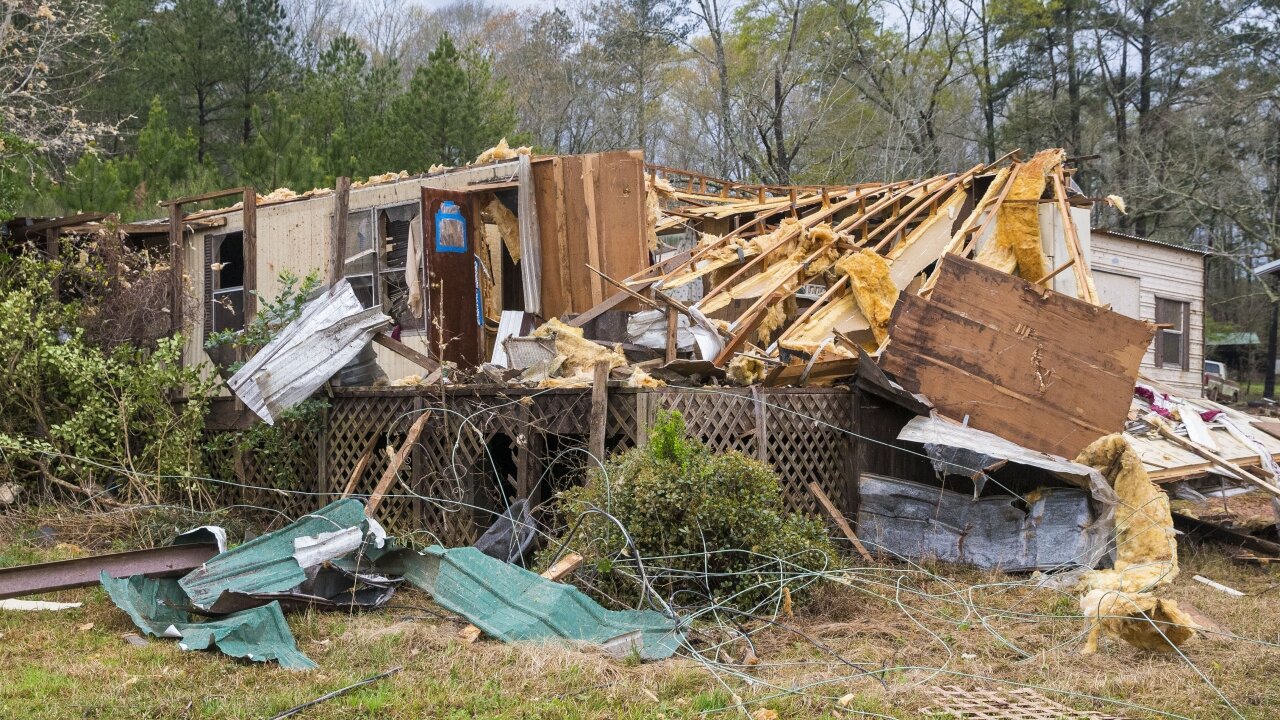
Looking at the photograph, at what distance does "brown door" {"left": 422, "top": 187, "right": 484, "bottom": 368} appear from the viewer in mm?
11461

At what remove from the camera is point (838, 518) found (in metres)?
9.00

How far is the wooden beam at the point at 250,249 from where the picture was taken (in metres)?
13.3

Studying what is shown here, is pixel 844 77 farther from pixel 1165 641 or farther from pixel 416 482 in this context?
pixel 1165 641

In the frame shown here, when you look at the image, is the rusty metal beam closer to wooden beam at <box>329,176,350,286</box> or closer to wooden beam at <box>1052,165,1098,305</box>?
wooden beam at <box>329,176,350,286</box>

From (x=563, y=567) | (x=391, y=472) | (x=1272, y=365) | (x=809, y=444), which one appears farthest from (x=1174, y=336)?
(x=1272, y=365)

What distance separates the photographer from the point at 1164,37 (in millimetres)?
31906

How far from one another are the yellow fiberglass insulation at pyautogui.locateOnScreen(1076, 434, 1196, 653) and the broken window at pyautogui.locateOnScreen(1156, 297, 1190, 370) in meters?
10.5

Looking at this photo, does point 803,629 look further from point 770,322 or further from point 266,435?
point 266,435

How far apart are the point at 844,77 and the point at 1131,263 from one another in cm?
1376

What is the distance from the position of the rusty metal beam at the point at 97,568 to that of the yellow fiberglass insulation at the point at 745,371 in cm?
454

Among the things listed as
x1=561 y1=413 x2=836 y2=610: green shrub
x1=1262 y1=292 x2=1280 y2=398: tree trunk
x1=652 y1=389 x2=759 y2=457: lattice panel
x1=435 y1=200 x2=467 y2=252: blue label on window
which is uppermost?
x1=435 y1=200 x2=467 y2=252: blue label on window

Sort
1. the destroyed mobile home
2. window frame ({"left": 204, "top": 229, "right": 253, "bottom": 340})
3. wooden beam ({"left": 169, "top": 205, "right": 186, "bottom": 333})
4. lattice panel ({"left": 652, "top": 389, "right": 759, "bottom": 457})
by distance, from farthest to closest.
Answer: window frame ({"left": 204, "top": 229, "right": 253, "bottom": 340})
wooden beam ({"left": 169, "top": 205, "right": 186, "bottom": 333})
lattice panel ({"left": 652, "top": 389, "right": 759, "bottom": 457})
the destroyed mobile home

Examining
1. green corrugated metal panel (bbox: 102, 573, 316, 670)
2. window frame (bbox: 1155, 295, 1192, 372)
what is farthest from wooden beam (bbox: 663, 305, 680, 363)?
window frame (bbox: 1155, 295, 1192, 372)

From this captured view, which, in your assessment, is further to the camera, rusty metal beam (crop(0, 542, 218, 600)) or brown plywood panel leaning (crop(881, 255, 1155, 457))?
brown plywood panel leaning (crop(881, 255, 1155, 457))
